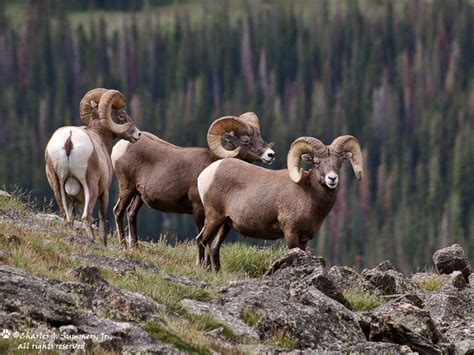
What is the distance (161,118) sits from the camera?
531 feet

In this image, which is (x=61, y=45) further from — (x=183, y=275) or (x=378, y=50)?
(x=183, y=275)

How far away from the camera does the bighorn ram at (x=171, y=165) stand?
18.6m

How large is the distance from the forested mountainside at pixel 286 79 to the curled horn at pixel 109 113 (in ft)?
407

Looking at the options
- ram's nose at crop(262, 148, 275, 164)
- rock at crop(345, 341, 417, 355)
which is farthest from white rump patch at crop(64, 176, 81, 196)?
rock at crop(345, 341, 417, 355)

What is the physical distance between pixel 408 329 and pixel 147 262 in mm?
3427

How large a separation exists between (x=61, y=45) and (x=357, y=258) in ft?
209

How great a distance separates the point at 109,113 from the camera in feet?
61.1

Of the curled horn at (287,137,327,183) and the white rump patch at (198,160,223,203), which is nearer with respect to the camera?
the curled horn at (287,137,327,183)

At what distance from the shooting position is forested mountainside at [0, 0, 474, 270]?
150375 mm

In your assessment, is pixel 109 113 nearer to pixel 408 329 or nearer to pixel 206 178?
pixel 206 178

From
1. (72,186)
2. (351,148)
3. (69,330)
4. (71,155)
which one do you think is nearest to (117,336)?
(69,330)

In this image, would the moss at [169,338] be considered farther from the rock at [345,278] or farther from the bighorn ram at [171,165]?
the bighorn ram at [171,165]

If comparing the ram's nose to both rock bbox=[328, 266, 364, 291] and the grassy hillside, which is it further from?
rock bbox=[328, 266, 364, 291]

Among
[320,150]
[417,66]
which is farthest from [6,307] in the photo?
[417,66]
